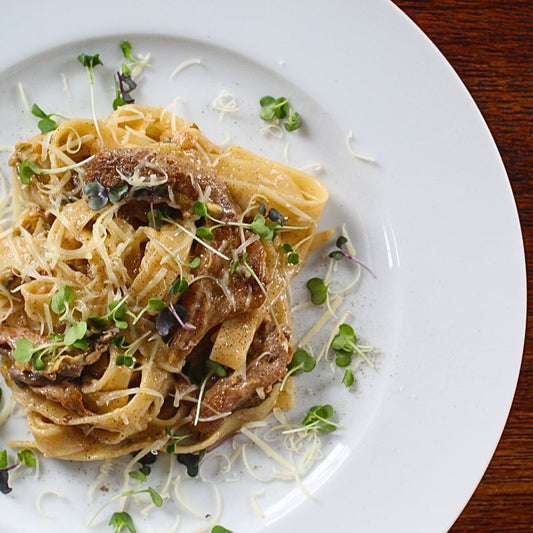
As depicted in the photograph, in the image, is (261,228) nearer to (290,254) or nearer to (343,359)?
(290,254)

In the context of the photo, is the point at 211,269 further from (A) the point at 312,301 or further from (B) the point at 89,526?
(B) the point at 89,526

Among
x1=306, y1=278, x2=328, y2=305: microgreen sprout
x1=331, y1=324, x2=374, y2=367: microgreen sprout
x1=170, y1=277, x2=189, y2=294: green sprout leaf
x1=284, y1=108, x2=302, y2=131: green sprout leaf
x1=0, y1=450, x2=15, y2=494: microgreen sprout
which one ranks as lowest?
x1=0, y1=450, x2=15, y2=494: microgreen sprout

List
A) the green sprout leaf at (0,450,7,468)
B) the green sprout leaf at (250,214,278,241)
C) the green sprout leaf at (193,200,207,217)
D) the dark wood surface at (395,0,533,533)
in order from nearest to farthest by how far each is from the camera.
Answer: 1. the green sprout leaf at (193,200,207,217)
2. the green sprout leaf at (250,214,278,241)
3. the green sprout leaf at (0,450,7,468)
4. the dark wood surface at (395,0,533,533)

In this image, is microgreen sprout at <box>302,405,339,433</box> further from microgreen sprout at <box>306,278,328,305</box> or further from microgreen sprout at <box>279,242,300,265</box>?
microgreen sprout at <box>279,242,300,265</box>

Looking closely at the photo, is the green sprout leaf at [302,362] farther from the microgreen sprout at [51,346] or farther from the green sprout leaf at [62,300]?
the green sprout leaf at [62,300]

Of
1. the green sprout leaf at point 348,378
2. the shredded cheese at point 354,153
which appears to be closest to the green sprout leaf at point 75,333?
the green sprout leaf at point 348,378

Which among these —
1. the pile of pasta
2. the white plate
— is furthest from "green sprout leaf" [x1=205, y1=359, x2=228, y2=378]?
the white plate

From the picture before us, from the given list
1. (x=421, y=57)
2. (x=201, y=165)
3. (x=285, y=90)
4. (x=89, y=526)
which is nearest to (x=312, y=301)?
(x=201, y=165)
